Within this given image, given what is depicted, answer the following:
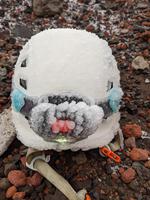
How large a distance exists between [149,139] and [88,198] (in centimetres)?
56

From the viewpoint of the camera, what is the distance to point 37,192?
226 cm

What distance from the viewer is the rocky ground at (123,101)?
Answer: 7.42ft

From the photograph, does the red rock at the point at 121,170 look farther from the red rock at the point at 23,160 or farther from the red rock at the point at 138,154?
the red rock at the point at 23,160

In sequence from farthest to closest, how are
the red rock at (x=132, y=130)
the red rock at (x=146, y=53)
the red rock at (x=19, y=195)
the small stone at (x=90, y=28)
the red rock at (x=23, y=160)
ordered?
the small stone at (x=90, y=28) → the red rock at (x=146, y=53) → the red rock at (x=132, y=130) → the red rock at (x=23, y=160) → the red rock at (x=19, y=195)

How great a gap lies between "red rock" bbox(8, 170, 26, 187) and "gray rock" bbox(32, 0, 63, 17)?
1.62 m

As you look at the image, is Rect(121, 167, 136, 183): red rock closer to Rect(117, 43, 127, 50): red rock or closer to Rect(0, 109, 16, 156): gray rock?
Rect(0, 109, 16, 156): gray rock

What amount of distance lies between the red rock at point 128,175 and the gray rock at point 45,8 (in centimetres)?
171

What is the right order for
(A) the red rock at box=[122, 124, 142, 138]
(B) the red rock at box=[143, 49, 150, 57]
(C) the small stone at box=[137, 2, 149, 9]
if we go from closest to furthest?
(A) the red rock at box=[122, 124, 142, 138] → (B) the red rock at box=[143, 49, 150, 57] → (C) the small stone at box=[137, 2, 149, 9]

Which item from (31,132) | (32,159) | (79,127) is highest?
(79,127)

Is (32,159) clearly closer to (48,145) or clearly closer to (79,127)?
(48,145)

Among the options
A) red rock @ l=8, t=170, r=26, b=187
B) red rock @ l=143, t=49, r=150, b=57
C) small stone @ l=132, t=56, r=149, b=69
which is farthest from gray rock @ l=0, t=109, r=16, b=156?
red rock @ l=143, t=49, r=150, b=57

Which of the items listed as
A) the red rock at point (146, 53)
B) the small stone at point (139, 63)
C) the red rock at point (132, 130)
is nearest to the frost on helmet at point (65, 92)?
the red rock at point (132, 130)

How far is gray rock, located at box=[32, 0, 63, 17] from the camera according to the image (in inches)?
143

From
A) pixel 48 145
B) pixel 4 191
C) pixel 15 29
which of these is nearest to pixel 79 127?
pixel 48 145
